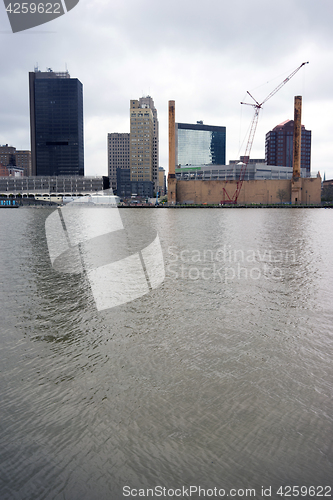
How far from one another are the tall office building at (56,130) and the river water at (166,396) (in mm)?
171374

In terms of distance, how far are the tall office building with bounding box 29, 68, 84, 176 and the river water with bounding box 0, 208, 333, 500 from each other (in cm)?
17137

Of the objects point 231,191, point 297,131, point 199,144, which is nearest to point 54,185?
point 231,191

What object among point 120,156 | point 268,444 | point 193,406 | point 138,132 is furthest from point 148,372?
point 120,156

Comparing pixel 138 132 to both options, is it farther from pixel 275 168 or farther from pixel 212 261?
pixel 212 261

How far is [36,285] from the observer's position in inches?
428

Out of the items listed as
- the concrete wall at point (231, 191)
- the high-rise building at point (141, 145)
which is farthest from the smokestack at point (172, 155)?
the high-rise building at point (141, 145)

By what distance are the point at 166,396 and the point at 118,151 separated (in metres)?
199

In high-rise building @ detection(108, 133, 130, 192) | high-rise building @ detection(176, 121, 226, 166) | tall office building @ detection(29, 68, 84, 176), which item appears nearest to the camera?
tall office building @ detection(29, 68, 84, 176)

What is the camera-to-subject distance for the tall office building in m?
170

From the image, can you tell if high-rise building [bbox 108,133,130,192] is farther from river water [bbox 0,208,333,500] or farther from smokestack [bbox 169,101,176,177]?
river water [bbox 0,208,333,500]

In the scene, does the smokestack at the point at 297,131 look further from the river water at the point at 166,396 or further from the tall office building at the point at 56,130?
the tall office building at the point at 56,130

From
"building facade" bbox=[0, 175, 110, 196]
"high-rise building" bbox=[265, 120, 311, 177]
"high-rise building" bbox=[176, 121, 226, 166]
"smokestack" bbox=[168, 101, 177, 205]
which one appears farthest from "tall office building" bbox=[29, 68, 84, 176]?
"smokestack" bbox=[168, 101, 177, 205]

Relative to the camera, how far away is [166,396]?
4758mm

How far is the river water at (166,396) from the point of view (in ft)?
11.3
